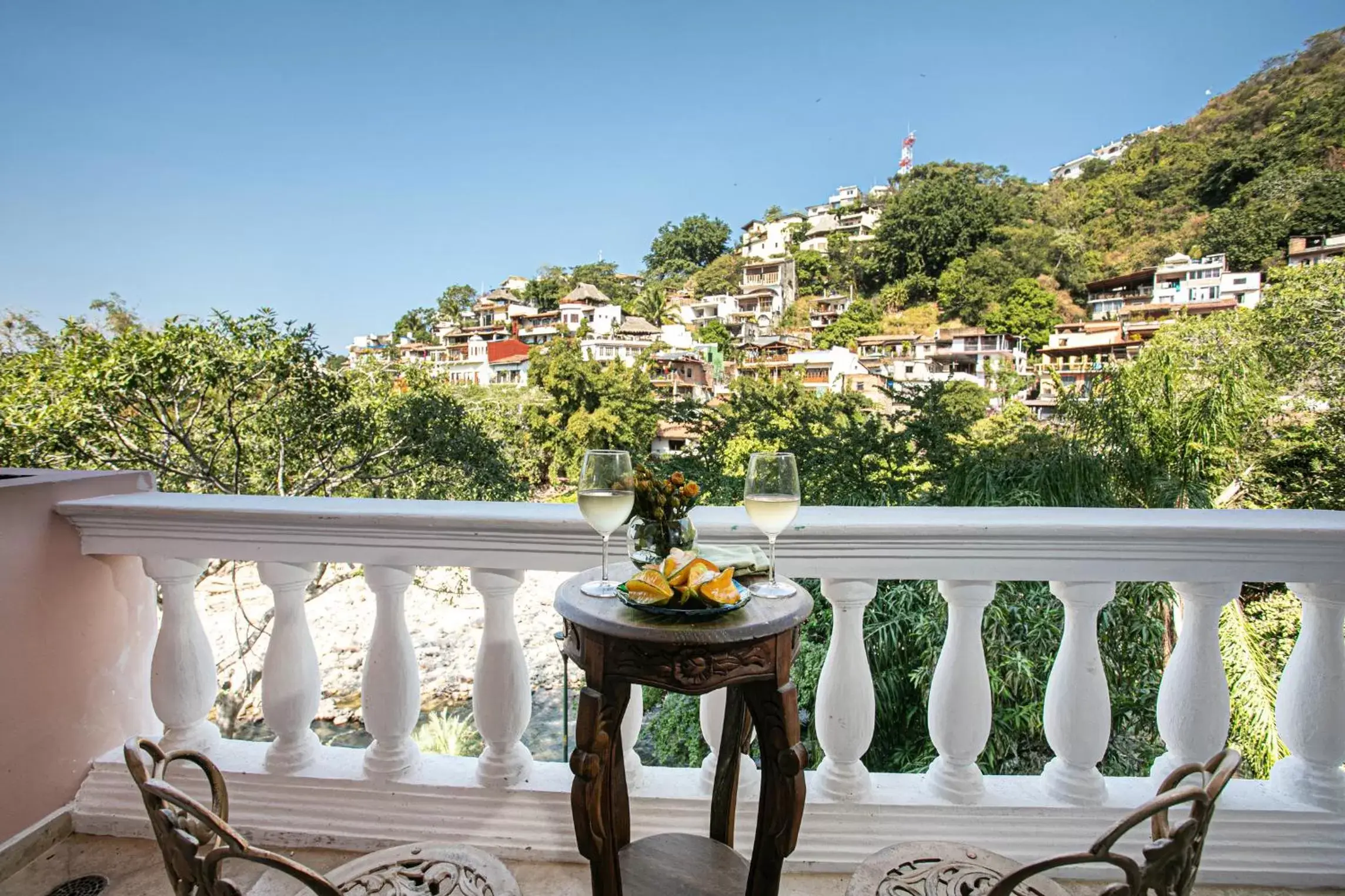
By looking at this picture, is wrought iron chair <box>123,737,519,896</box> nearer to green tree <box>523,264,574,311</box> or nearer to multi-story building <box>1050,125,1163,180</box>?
green tree <box>523,264,574,311</box>

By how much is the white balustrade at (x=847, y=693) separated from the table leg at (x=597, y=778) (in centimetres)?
42

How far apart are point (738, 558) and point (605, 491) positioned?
20 cm

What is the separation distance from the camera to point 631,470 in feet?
2.92

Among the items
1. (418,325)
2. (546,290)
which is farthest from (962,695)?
(546,290)

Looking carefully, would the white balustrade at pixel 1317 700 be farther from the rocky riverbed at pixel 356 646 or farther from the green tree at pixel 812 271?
the green tree at pixel 812 271

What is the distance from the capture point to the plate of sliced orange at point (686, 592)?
752 millimetres

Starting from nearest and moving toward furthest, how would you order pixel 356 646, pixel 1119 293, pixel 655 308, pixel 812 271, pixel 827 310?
pixel 356 646 < pixel 1119 293 < pixel 655 308 < pixel 827 310 < pixel 812 271

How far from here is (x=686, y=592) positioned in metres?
0.75

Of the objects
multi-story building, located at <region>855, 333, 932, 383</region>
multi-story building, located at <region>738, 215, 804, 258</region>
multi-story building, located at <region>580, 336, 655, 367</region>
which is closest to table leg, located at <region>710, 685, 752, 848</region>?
multi-story building, located at <region>580, 336, 655, 367</region>

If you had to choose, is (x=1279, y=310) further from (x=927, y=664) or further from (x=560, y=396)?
(x=560, y=396)

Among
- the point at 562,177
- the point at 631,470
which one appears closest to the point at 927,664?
the point at 631,470

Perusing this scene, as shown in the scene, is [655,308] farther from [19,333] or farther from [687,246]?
[19,333]

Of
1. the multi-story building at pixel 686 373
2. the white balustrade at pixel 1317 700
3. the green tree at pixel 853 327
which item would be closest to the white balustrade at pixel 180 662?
the white balustrade at pixel 1317 700

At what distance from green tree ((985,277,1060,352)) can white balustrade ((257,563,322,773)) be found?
26.7 metres
